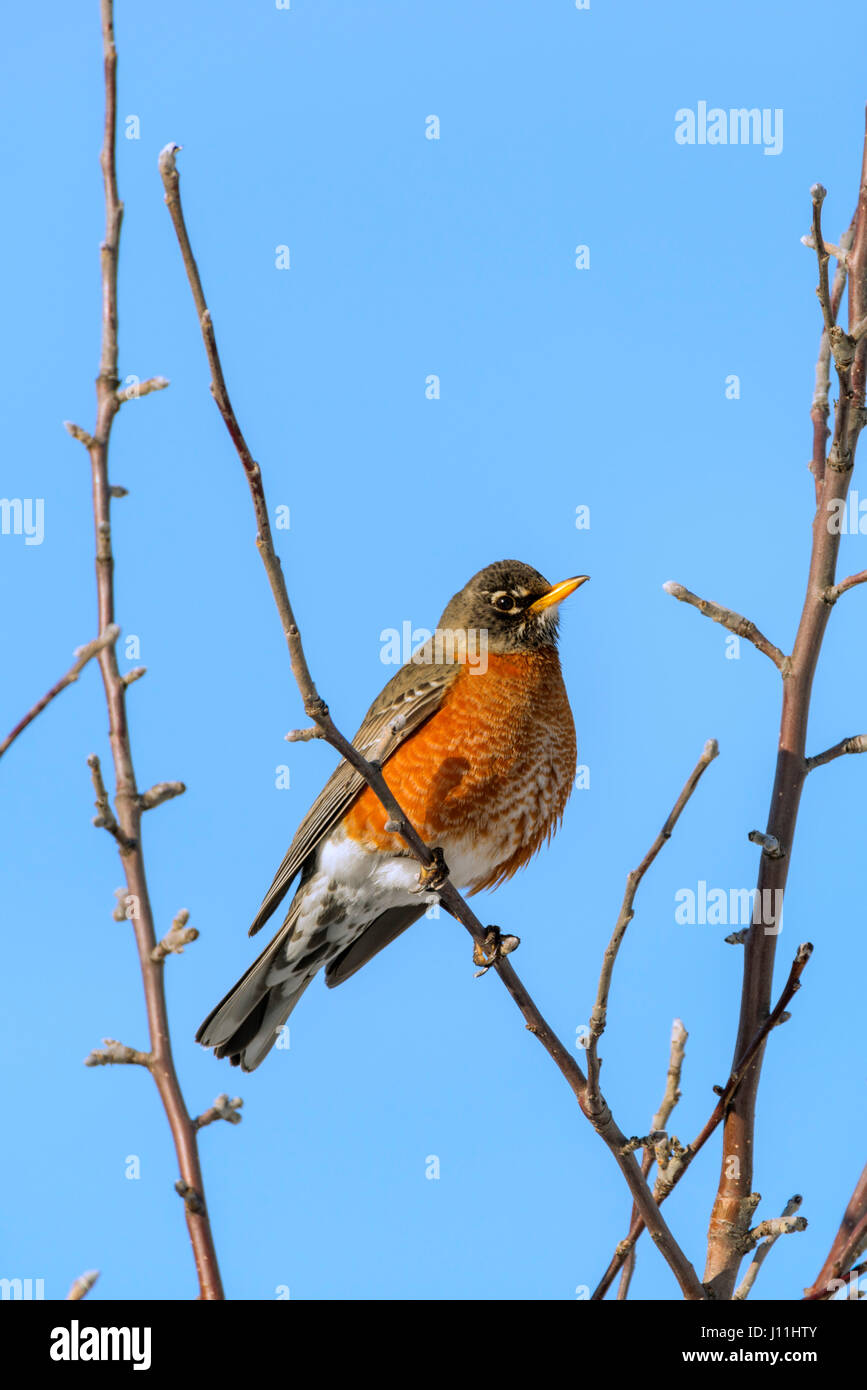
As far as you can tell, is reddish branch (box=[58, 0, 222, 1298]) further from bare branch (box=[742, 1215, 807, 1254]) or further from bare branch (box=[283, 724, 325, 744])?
bare branch (box=[742, 1215, 807, 1254])

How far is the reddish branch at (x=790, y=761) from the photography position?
337 centimetres

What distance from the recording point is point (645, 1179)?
10.2ft

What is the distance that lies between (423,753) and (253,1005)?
128 centimetres

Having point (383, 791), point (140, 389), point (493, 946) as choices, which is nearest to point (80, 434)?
point (140, 389)

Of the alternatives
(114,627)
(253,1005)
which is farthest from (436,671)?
(114,627)

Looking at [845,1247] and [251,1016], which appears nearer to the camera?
[845,1247]

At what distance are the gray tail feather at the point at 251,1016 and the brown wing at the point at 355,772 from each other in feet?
0.78

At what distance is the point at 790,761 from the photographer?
3.48 m

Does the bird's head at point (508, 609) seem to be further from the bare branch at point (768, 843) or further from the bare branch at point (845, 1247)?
the bare branch at point (845, 1247)

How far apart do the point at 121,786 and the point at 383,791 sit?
0.64 meters

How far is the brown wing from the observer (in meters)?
5.96

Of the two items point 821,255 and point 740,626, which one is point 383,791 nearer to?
point 740,626

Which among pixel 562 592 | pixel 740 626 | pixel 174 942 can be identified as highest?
pixel 562 592
